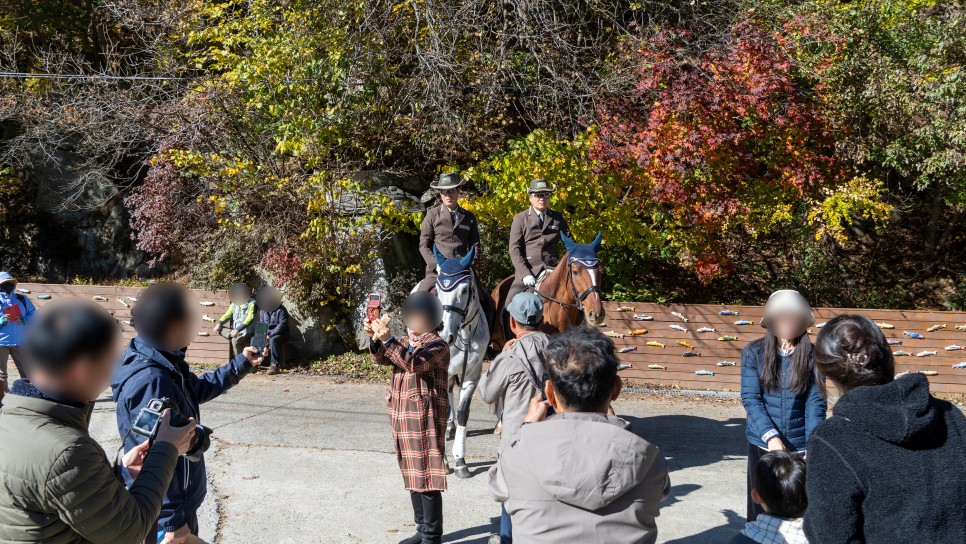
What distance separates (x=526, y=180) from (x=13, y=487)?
32.2ft

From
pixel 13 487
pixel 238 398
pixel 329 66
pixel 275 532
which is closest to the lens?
pixel 13 487

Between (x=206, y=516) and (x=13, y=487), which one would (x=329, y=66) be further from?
(x=13, y=487)

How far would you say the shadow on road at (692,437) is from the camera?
7953 mm

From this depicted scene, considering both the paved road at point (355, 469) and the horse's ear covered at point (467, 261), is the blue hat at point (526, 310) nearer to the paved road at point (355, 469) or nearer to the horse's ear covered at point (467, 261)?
the paved road at point (355, 469)

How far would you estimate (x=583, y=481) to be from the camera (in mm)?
2475

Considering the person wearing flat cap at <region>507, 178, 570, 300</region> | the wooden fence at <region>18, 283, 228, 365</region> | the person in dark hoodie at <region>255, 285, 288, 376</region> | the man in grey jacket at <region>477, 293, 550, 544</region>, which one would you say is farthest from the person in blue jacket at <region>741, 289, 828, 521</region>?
the wooden fence at <region>18, 283, 228, 365</region>

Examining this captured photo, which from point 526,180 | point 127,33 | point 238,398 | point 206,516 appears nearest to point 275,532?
point 206,516

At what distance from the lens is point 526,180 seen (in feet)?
38.4

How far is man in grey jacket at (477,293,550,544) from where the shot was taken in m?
4.57

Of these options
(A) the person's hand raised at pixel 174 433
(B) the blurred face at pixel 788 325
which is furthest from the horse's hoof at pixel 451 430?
(A) the person's hand raised at pixel 174 433

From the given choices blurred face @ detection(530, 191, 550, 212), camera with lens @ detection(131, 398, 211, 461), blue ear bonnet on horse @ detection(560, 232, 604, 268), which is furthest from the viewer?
blurred face @ detection(530, 191, 550, 212)

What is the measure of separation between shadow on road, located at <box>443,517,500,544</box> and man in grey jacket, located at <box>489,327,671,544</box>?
326 cm

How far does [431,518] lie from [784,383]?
97.7 inches

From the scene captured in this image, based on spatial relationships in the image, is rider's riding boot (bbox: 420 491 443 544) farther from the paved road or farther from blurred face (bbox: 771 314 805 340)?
blurred face (bbox: 771 314 805 340)
